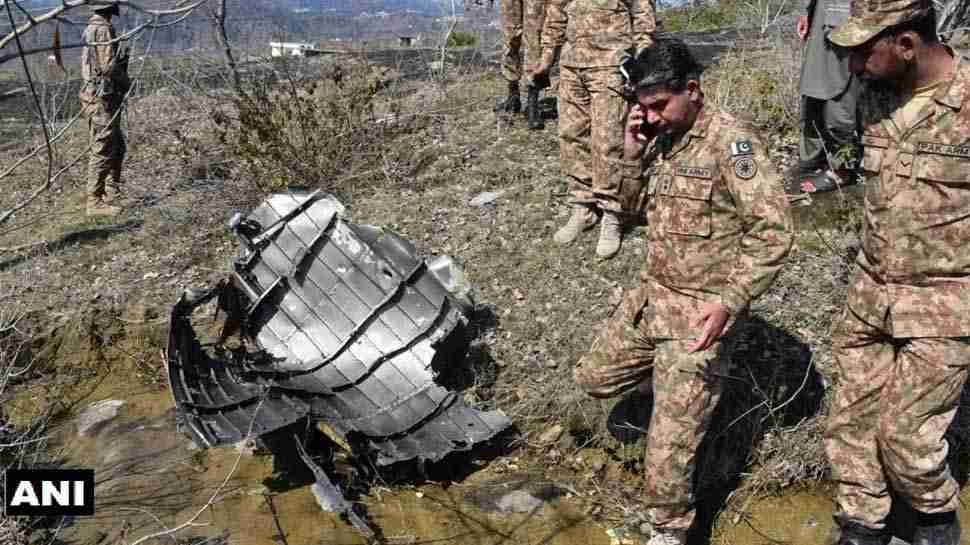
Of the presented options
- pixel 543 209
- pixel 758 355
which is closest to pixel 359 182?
pixel 543 209

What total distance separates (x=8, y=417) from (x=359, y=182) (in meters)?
3.11

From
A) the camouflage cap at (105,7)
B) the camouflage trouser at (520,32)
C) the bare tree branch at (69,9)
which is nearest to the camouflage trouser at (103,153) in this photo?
the camouflage cap at (105,7)

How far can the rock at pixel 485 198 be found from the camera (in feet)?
20.2

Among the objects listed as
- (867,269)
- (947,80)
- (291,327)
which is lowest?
(291,327)

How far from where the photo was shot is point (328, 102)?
6953 mm

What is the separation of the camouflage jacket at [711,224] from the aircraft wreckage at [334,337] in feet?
4.33

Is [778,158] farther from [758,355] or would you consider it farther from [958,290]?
[958,290]

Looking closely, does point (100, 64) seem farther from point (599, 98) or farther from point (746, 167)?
point (746, 167)

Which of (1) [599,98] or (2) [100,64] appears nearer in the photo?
(1) [599,98]

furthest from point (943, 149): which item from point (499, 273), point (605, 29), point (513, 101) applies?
point (513, 101)

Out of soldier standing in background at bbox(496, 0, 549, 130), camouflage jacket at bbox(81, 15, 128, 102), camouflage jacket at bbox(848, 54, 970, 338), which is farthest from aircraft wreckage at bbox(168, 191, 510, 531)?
camouflage jacket at bbox(81, 15, 128, 102)

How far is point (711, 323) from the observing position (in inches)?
112

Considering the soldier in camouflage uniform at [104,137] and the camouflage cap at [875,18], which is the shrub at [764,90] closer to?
the camouflage cap at [875,18]

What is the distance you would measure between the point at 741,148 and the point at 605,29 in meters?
2.31
